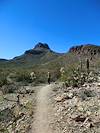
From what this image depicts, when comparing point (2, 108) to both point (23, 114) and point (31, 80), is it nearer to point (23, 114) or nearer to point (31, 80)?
point (23, 114)

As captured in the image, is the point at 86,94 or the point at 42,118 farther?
the point at 86,94

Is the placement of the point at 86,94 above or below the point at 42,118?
above

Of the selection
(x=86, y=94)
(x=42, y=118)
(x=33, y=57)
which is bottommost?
(x=42, y=118)

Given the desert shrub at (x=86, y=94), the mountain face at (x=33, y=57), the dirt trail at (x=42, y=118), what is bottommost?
the dirt trail at (x=42, y=118)

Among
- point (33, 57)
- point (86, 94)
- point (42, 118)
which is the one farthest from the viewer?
point (33, 57)

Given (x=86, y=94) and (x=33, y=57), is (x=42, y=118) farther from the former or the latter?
(x=33, y=57)

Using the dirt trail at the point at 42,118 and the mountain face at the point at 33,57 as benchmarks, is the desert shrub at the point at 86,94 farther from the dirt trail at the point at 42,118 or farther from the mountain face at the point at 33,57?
the mountain face at the point at 33,57

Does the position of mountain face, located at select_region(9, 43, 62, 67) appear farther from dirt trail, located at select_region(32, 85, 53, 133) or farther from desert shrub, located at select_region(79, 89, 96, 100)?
dirt trail, located at select_region(32, 85, 53, 133)

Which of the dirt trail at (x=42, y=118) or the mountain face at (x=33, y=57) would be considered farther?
the mountain face at (x=33, y=57)

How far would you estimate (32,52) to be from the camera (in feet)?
442

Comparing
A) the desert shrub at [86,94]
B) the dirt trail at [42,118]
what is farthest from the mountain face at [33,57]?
the dirt trail at [42,118]

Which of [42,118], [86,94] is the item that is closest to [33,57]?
[86,94]

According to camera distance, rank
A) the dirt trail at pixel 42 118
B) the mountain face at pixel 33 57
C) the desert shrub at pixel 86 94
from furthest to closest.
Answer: the mountain face at pixel 33 57
the desert shrub at pixel 86 94
the dirt trail at pixel 42 118

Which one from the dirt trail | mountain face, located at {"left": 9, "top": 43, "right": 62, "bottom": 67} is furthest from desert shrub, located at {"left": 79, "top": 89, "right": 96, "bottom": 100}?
mountain face, located at {"left": 9, "top": 43, "right": 62, "bottom": 67}
